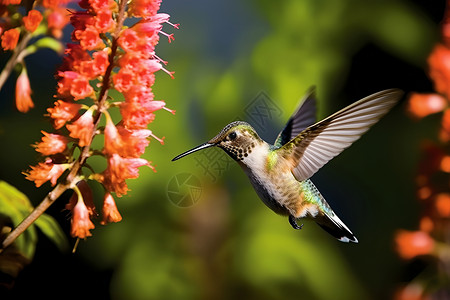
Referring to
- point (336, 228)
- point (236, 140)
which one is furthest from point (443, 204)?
point (236, 140)

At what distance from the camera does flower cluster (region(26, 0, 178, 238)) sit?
576mm

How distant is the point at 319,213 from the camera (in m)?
1.17

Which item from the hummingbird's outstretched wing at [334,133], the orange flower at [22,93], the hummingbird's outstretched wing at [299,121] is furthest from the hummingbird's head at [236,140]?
the orange flower at [22,93]

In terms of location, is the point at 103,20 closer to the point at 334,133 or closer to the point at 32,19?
the point at 32,19

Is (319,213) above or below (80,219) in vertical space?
below

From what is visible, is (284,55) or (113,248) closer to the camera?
(113,248)

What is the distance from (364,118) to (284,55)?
0.81 metres

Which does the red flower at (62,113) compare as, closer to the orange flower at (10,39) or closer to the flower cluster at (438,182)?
the orange flower at (10,39)

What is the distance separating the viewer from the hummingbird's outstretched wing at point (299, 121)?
1.24 meters

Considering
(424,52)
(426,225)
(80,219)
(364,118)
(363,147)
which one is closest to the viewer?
(80,219)

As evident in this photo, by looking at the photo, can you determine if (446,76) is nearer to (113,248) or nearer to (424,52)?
(424,52)

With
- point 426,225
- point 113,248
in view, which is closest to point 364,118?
point 426,225

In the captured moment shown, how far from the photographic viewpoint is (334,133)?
1031 millimetres

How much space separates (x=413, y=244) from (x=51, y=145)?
1266 millimetres
